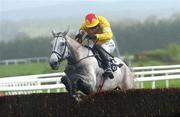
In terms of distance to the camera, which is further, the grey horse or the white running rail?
the white running rail

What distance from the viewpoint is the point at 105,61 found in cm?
827

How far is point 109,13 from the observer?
20.9m

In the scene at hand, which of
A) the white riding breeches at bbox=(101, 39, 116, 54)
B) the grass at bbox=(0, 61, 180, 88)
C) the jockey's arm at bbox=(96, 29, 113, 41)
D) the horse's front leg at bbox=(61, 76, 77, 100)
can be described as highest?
the jockey's arm at bbox=(96, 29, 113, 41)

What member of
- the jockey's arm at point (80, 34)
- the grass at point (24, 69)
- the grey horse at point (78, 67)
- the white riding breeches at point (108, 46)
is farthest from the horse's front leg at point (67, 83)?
the grass at point (24, 69)

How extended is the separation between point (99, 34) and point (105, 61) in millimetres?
415

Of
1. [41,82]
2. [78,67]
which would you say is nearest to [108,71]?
[78,67]

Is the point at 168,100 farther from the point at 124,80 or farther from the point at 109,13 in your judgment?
the point at 109,13

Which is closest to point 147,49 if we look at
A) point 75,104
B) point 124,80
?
point 124,80

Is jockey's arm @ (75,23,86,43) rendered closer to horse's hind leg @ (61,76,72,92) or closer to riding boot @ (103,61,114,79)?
riding boot @ (103,61,114,79)

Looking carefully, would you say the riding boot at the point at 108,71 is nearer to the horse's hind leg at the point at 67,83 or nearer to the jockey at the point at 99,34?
the jockey at the point at 99,34

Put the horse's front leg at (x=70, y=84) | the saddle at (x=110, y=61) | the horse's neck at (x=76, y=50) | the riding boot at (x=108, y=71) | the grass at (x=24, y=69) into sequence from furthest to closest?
1. the grass at (x=24, y=69)
2. the saddle at (x=110, y=61)
3. the riding boot at (x=108, y=71)
4. the horse's neck at (x=76, y=50)
5. the horse's front leg at (x=70, y=84)

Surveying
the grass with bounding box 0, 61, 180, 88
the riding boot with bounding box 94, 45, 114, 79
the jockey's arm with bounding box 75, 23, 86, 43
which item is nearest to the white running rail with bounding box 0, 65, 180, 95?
the jockey's arm with bounding box 75, 23, 86, 43

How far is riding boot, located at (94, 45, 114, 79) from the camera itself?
8.17 metres

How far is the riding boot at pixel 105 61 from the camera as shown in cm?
817
